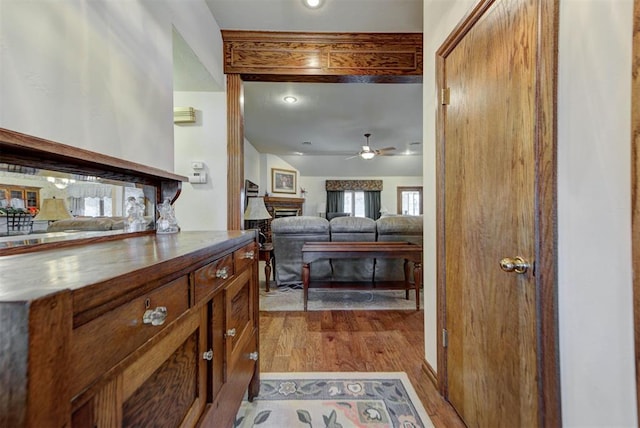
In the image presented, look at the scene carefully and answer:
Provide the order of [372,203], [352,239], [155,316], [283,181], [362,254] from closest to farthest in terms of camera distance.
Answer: [155,316], [362,254], [352,239], [283,181], [372,203]

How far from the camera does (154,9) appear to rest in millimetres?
1419

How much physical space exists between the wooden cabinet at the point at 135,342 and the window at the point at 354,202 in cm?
895

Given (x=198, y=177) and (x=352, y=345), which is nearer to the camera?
(x=352, y=345)

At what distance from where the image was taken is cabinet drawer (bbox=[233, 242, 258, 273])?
47.2 inches

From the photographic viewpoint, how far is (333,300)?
10.5ft

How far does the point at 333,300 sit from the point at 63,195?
2.69 meters

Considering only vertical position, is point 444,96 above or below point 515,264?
above

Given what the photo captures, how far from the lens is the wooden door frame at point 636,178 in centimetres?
61

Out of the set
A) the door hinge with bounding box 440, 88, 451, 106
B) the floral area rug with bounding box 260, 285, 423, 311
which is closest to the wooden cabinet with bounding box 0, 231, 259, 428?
the door hinge with bounding box 440, 88, 451, 106

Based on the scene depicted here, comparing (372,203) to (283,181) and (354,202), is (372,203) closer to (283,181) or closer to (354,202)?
(354,202)

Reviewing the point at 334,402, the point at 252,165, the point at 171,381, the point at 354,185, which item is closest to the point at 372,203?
the point at 354,185

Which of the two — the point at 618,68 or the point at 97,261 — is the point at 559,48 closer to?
the point at 618,68

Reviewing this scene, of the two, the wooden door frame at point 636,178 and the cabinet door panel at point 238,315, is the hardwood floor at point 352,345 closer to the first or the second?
the cabinet door panel at point 238,315

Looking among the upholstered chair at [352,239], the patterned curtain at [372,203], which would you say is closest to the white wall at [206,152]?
the upholstered chair at [352,239]
